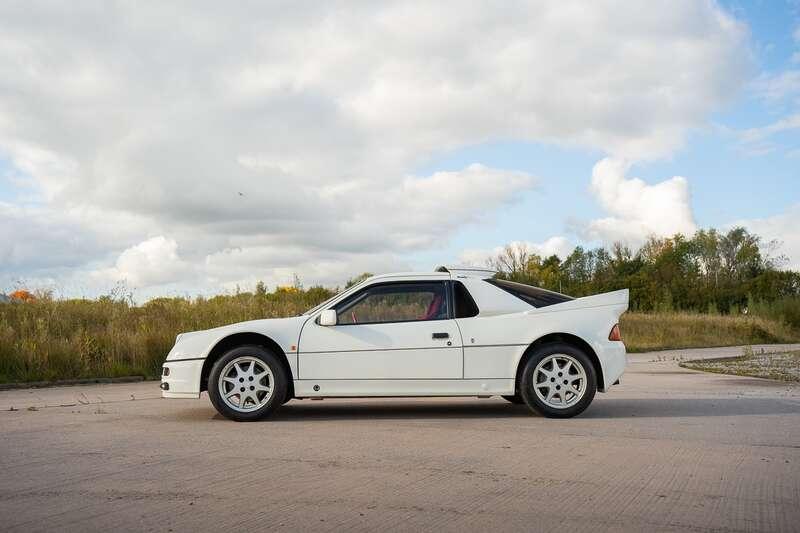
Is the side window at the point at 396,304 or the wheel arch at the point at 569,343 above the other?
the side window at the point at 396,304

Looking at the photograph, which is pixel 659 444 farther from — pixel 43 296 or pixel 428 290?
pixel 43 296

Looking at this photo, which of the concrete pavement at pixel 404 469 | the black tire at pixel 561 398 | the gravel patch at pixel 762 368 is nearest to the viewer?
the concrete pavement at pixel 404 469

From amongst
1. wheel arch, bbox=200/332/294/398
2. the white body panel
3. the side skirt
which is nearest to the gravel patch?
the white body panel

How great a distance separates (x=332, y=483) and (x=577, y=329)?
432 centimetres

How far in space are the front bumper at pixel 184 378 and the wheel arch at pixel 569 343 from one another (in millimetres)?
3473

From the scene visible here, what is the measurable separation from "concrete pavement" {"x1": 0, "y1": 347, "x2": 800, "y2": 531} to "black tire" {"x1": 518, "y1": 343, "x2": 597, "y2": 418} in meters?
0.18

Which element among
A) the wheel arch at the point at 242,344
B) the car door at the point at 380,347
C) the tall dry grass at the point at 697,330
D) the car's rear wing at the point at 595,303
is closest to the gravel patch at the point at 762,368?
the car's rear wing at the point at 595,303

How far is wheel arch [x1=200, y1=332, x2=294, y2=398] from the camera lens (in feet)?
28.9

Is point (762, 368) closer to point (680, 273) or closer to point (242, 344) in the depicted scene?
point (242, 344)

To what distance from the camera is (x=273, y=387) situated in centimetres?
866

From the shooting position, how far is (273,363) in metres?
8.69

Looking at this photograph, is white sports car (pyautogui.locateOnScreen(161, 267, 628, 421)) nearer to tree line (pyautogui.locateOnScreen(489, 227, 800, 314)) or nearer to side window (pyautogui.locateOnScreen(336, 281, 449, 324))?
side window (pyautogui.locateOnScreen(336, 281, 449, 324))

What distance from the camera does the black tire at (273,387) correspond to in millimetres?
8641

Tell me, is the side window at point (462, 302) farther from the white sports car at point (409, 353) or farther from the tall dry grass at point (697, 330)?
the tall dry grass at point (697, 330)
